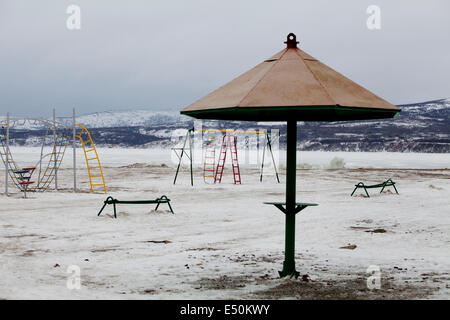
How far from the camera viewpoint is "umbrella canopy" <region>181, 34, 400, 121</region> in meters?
5.86

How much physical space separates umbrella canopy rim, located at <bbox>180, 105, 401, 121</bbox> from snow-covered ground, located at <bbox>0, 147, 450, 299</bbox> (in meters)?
Result: 2.09

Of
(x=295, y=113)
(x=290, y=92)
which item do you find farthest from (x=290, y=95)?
(x=295, y=113)

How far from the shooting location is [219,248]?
9.50 metres

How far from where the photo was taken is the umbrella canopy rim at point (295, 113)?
6.11m

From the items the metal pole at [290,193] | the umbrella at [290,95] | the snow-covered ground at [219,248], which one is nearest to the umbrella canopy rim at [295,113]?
the umbrella at [290,95]

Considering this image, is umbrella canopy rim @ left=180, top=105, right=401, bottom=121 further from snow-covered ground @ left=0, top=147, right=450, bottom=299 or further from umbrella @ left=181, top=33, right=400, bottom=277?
snow-covered ground @ left=0, top=147, right=450, bottom=299

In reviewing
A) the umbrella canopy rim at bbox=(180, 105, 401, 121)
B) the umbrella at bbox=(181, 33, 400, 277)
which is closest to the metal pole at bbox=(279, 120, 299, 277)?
the umbrella at bbox=(181, 33, 400, 277)

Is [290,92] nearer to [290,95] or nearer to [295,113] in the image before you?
[290,95]

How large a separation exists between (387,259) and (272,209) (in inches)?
259

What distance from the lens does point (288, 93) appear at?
19.7ft

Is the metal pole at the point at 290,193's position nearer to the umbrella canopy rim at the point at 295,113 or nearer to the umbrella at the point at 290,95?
the umbrella at the point at 290,95

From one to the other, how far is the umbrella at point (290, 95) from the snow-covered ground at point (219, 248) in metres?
1.05

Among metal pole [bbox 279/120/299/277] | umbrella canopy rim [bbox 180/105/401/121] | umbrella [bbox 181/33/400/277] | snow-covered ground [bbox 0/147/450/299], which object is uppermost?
umbrella [bbox 181/33/400/277]
